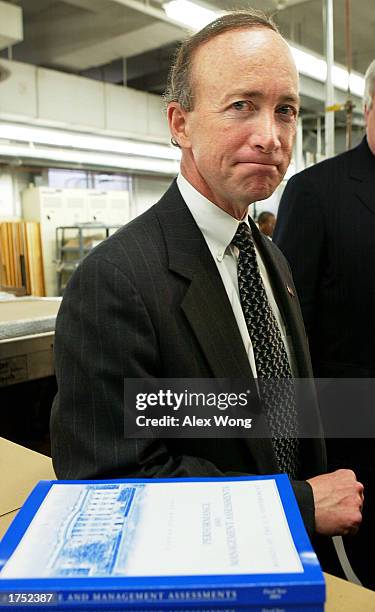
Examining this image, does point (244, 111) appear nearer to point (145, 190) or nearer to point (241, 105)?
point (241, 105)

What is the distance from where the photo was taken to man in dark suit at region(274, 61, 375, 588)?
1538 millimetres

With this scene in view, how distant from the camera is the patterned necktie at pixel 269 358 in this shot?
3.13 feet

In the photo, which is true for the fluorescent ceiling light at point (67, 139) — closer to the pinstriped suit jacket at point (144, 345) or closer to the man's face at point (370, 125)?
the man's face at point (370, 125)

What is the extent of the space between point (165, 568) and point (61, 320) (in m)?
0.44

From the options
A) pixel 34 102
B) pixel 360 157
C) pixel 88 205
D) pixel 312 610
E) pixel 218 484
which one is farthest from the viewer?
pixel 88 205

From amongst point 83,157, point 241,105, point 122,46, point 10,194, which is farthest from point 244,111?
point 10,194

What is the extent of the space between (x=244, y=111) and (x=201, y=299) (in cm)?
31

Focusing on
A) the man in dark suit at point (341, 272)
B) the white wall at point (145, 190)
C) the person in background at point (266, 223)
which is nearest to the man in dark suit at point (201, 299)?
the man in dark suit at point (341, 272)

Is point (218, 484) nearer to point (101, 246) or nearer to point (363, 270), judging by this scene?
point (101, 246)

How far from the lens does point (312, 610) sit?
42 centimetres

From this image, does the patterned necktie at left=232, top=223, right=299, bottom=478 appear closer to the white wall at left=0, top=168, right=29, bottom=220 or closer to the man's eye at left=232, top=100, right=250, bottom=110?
the man's eye at left=232, top=100, right=250, bottom=110

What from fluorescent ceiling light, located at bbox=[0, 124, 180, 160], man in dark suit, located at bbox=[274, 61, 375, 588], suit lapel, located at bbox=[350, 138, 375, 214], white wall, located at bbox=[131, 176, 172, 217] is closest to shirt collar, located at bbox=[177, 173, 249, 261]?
man in dark suit, located at bbox=[274, 61, 375, 588]

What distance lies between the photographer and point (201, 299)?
0.88m

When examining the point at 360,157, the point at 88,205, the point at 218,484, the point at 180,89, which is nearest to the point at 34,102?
the point at 88,205
